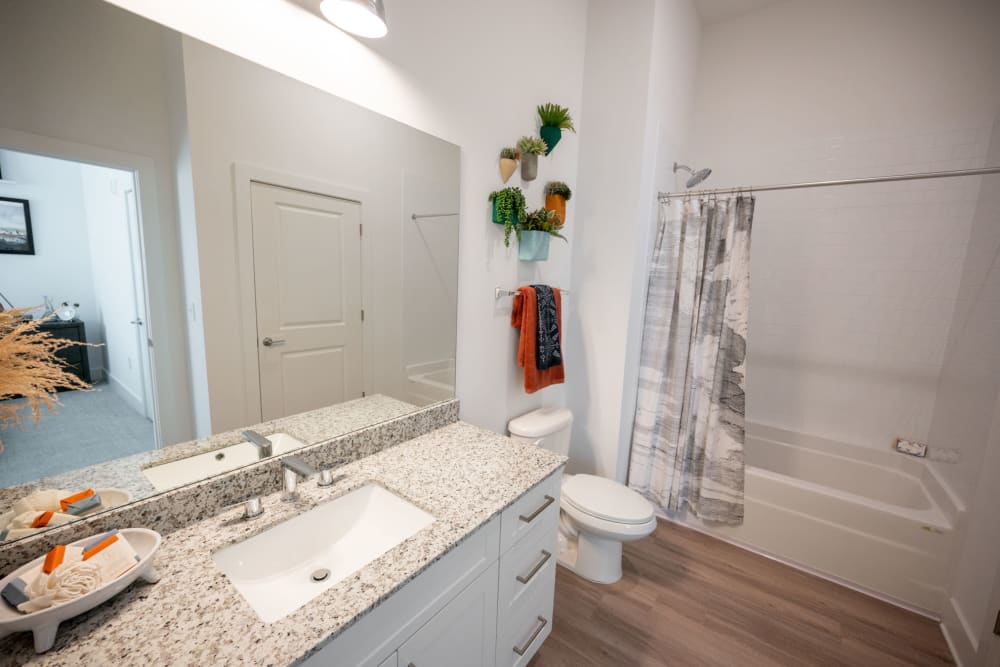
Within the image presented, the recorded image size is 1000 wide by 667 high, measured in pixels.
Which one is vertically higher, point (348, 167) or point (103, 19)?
point (103, 19)

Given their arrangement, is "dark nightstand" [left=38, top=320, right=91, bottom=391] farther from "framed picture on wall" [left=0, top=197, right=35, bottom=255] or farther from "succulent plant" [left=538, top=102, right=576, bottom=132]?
"succulent plant" [left=538, top=102, right=576, bottom=132]

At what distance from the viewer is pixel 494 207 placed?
1685 millimetres

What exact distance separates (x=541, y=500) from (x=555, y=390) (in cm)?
110

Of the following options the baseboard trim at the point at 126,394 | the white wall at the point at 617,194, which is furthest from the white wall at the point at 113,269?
the white wall at the point at 617,194

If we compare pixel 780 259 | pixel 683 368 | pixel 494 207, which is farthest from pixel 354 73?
pixel 780 259

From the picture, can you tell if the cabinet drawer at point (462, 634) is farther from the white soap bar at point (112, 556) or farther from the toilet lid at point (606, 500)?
the toilet lid at point (606, 500)

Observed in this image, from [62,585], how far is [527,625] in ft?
3.93

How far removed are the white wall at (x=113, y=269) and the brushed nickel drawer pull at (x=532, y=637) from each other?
1.30 metres

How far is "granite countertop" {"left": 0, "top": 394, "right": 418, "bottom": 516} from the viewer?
0.79m

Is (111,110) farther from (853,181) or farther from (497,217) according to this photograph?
(853,181)

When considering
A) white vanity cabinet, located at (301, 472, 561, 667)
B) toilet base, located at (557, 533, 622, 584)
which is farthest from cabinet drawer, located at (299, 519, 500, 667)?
toilet base, located at (557, 533, 622, 584)

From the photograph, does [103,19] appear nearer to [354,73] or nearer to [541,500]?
[354,73]

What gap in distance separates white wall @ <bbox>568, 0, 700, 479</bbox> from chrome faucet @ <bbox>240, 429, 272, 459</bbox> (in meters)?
1.67

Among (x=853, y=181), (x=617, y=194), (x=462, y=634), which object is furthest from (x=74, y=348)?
(x=853, y=181)
